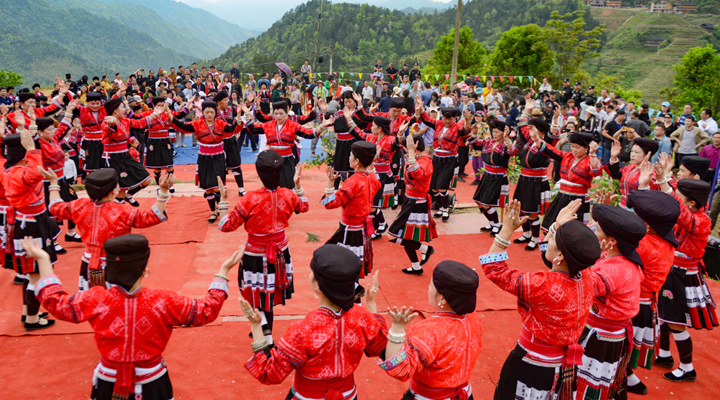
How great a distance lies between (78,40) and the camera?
71312 mm

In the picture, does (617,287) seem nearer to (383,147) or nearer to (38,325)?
(383,147)

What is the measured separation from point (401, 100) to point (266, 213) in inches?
191

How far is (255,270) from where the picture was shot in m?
4.34

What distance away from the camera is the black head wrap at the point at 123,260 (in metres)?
2.53

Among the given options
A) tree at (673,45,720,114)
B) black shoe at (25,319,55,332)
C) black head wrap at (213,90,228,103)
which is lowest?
black shoe at (25,319,55,332)

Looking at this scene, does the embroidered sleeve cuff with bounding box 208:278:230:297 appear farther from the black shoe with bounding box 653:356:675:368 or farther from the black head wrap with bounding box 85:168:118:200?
the black shoe with bounding box 653:356:675:368

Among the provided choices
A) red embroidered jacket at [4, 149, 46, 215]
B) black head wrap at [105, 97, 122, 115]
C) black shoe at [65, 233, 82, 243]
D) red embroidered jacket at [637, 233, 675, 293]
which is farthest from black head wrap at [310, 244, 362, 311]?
black head wrap at [105, 97, 122, 115]

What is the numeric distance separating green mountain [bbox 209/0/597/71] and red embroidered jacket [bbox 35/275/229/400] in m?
42.8

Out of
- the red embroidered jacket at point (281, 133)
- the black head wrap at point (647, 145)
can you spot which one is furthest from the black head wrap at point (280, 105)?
the black head wrap at point (647, 145)

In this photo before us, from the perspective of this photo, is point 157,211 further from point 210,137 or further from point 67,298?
point 210,137

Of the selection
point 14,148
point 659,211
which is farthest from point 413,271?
point 14,148

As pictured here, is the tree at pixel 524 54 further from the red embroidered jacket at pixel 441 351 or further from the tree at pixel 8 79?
the red embroidered jacket at pixel 441 351

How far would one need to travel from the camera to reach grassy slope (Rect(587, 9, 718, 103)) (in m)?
40.5

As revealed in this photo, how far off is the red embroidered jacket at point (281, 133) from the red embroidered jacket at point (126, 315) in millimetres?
5040
